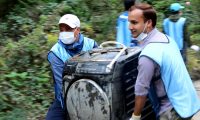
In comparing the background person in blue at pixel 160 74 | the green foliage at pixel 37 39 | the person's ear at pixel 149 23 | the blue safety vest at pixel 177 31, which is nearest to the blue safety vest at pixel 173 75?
the background person in blue at pixel 160 74

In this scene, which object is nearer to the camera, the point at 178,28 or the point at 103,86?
the point at 103,86

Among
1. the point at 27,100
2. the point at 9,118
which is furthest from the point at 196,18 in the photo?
the point at 9,118

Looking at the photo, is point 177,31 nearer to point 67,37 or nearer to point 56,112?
point 67,37

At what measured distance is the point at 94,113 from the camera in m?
3.07

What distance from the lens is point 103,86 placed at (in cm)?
298

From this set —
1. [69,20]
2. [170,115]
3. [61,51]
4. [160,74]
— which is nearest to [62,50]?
[61,51]

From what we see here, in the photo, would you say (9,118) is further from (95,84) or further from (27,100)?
(95,84)

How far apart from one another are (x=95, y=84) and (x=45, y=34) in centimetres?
461

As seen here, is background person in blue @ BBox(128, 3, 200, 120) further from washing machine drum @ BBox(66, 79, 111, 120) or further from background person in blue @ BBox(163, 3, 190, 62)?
background person in blue @ BBox(163, 3, 190, 62)

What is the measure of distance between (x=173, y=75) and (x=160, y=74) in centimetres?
9

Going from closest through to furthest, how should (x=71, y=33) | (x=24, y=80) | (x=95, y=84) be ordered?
(x=95, y=84)
(x=71, y=33)
(x=24, y=80)

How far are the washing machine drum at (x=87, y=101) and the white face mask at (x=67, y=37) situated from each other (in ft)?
2.59

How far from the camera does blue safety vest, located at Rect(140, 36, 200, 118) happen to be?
3.00 m

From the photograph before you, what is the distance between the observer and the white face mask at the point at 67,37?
12.7ft
